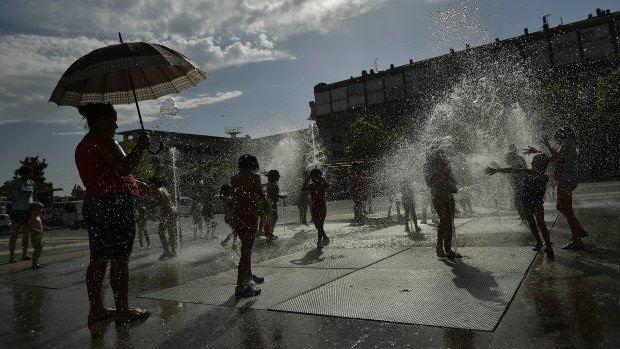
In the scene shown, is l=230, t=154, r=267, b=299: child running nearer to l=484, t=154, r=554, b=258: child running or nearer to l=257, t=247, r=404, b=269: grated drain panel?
l=257, t=247, r=404, b=269: grated drain panel

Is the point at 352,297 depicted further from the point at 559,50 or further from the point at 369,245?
the point at 559,50

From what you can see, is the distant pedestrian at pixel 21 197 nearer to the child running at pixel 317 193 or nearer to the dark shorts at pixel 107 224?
the child running at pixel 317 193

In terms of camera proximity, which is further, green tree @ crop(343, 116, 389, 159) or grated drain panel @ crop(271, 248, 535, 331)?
green tree @ crop(343, 116, 389, 159)

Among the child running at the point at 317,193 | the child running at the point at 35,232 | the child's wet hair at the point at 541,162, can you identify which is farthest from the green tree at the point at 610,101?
the child running at the point at 35,232

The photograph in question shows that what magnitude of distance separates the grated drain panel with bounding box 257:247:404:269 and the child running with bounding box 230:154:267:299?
1.34 metres

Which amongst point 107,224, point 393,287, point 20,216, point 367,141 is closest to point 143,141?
point 107,224

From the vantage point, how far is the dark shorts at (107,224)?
11.1ft

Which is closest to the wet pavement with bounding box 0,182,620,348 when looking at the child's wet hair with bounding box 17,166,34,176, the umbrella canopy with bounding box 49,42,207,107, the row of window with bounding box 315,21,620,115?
the child's wet hair with bounding box 17,166,34,176

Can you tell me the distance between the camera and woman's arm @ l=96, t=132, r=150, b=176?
337 centimetres

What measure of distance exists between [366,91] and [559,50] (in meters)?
27.7

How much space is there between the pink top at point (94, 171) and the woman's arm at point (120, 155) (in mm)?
62

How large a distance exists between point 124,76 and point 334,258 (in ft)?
12.1

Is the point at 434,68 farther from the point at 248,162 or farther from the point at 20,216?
the point at 248,162

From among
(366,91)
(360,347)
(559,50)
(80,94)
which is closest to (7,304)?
(80,94)
